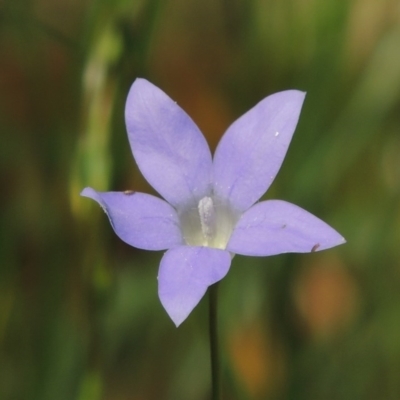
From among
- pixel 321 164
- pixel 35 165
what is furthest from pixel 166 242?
pixel 35 165

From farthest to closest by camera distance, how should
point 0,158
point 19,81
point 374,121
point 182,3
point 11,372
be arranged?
point 182,3 → point 19,81 → point 0,158 → point 374,121 → point 11,372

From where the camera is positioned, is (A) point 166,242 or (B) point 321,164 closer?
(A) point 166,242

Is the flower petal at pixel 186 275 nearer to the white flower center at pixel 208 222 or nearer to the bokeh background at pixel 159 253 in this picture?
the white flower center at pixel 208 222

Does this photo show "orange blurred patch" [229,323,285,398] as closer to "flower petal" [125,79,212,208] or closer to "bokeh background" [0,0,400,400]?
"bokeh background" [0,0,400,400]

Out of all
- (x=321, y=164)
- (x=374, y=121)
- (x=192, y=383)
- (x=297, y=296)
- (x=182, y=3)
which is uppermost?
(x=182, y=3)

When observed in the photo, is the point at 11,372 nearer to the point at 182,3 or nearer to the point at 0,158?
the point at 0,158

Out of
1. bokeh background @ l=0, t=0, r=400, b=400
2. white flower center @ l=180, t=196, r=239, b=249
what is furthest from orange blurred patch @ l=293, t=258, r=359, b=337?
white flower center @ l=180, t=196, r=239, b=249

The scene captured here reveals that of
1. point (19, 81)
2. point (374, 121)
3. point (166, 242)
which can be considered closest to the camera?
point (166, 242)
